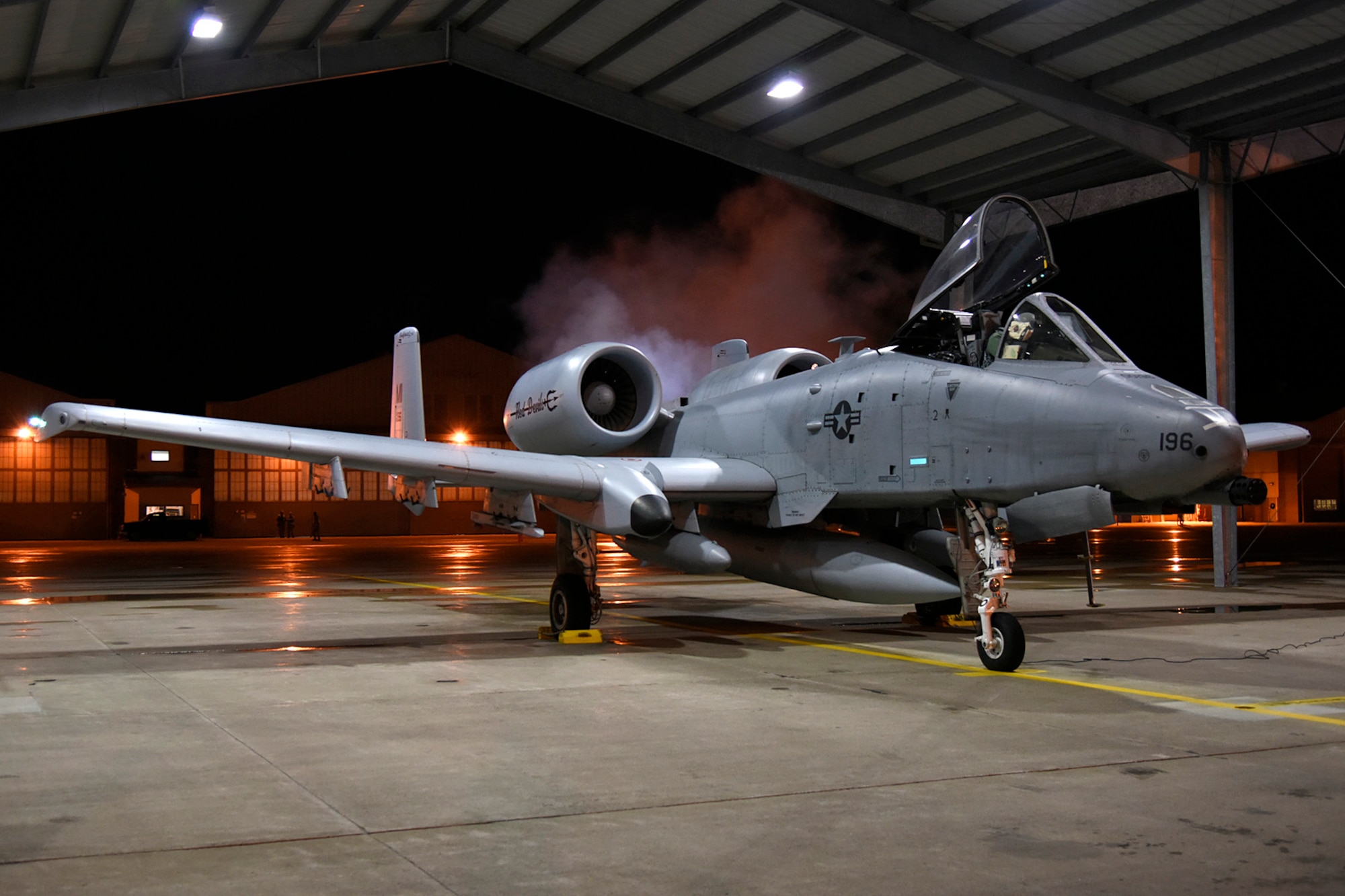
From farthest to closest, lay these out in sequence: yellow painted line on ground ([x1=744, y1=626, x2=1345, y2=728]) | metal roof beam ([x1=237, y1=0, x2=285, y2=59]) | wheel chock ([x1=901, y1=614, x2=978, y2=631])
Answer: metal roof beam ([x1=237, y1=0, x2=285, y2=59])
wheel chock ([x1=901, y1=614, x2=978, y2=631])
yellow painted line on ground ([x1=744, y1=626, x2=1345, y2=728])

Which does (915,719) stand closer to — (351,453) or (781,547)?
(781,547)

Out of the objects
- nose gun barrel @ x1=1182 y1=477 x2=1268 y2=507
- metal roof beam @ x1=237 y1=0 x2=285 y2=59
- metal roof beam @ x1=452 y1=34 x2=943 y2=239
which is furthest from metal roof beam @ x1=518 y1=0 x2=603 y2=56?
nose gun barrel @ x1=1182 y1=477 x2=1268 y2=507

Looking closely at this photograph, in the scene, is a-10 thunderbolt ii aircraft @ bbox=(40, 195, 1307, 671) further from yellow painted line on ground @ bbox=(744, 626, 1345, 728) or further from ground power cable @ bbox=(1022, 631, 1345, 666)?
ground power cable @ bbox=(1022, 631, 1345, 666)

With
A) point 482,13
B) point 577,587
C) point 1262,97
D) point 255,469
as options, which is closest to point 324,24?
point 482,13

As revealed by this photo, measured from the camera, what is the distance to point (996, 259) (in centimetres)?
971

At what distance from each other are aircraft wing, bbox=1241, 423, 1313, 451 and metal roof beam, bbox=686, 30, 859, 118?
27.4 feet

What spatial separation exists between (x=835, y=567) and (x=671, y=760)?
482cm

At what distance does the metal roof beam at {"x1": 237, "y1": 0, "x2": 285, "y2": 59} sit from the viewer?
52.7 feet

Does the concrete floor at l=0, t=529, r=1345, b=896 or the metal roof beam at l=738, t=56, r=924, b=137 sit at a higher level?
the metal roof beam at l=738, t=56, r=924, b=137

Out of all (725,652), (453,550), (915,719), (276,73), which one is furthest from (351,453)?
(453,550)

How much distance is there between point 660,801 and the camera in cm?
494

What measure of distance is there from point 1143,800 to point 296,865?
3.56 metres

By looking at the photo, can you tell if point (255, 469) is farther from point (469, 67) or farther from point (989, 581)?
point (989, 581)

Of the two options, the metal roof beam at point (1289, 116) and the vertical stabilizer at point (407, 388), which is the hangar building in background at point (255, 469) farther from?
the metal roof beam at point (1289, 116)
